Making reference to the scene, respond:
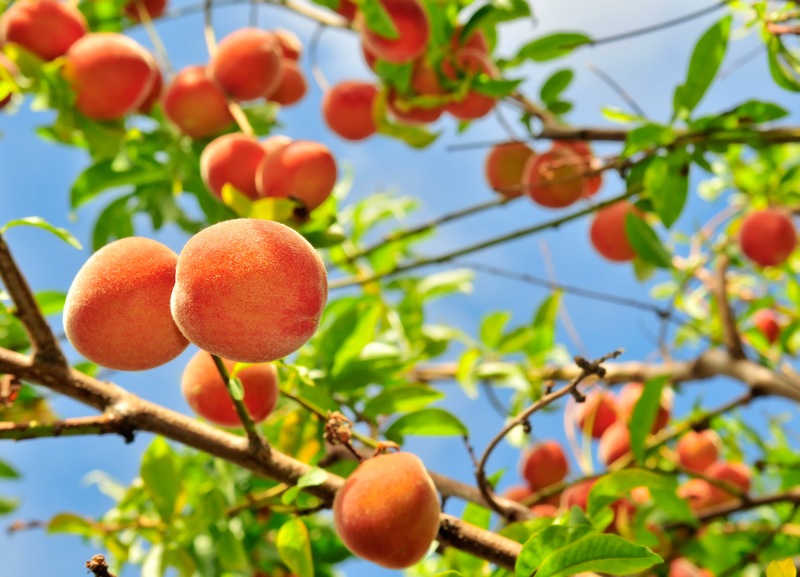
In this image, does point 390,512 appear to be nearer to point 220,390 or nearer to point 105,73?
point 220,390

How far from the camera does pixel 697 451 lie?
Answer: 2.52 meters

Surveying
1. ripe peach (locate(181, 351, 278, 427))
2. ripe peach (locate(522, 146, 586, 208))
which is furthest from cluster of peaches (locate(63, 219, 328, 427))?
ripe peach (locate(522, 146, 586, 208))

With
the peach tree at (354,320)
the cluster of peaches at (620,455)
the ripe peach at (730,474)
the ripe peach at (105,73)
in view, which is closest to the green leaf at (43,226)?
the peach tree at (354,320)

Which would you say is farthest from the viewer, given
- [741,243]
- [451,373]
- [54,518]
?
[451,373]

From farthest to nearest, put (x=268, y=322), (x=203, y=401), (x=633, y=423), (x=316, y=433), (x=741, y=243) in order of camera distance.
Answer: (x=741, y=243), (x=633, y=423), (x=316, y=433), (x=203, y=401), (x=268, y=322)

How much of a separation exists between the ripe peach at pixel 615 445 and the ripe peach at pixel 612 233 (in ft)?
1.79

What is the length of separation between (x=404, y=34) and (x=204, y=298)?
1.29 meters

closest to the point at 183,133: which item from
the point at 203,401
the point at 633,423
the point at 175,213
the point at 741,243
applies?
the point at 175,213

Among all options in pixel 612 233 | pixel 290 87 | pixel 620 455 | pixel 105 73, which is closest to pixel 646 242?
pixel 612 233

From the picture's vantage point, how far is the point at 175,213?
215cm

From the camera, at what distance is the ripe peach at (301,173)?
4.77ft

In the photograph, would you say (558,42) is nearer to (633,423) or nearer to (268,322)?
(633,423)

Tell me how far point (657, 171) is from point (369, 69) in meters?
0.90

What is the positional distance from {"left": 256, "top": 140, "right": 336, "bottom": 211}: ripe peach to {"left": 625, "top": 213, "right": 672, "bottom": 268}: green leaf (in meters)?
0.88
